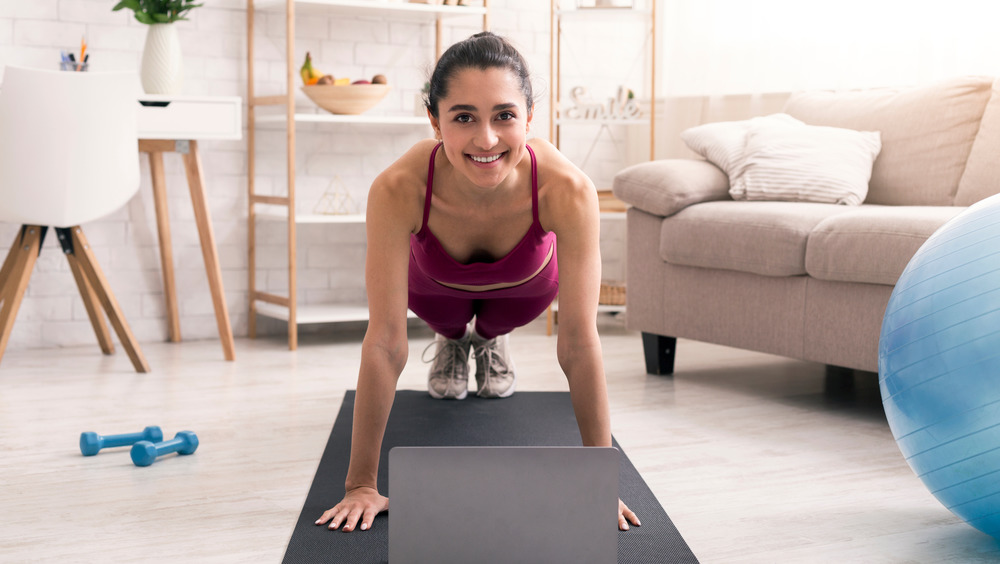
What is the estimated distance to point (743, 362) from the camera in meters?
3.11

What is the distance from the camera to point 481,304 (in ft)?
7.54

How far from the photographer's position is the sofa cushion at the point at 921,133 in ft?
8.82

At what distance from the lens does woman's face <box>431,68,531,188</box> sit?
4.66 ft

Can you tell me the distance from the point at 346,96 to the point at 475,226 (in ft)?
→ 5.51

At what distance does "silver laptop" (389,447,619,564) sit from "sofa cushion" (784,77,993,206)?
1904mm

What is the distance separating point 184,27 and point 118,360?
3.96ft

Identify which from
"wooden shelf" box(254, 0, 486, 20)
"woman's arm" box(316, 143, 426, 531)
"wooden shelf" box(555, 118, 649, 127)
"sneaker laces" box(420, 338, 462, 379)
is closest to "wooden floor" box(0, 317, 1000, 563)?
"woman's arm" box(316, 143, 426, 531)

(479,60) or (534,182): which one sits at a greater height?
(479,60)

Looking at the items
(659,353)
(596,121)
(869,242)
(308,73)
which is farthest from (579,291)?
(596,121)

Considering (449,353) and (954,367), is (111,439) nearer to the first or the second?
(449,353)

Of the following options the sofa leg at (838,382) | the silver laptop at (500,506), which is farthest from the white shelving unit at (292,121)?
the silver laptop at (500,506)

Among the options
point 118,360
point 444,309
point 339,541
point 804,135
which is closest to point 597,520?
point 339,541

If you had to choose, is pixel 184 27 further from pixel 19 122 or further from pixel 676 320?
pixel 676 320

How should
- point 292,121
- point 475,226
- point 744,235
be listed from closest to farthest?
point 475,226, point 744,235, point 292,121
